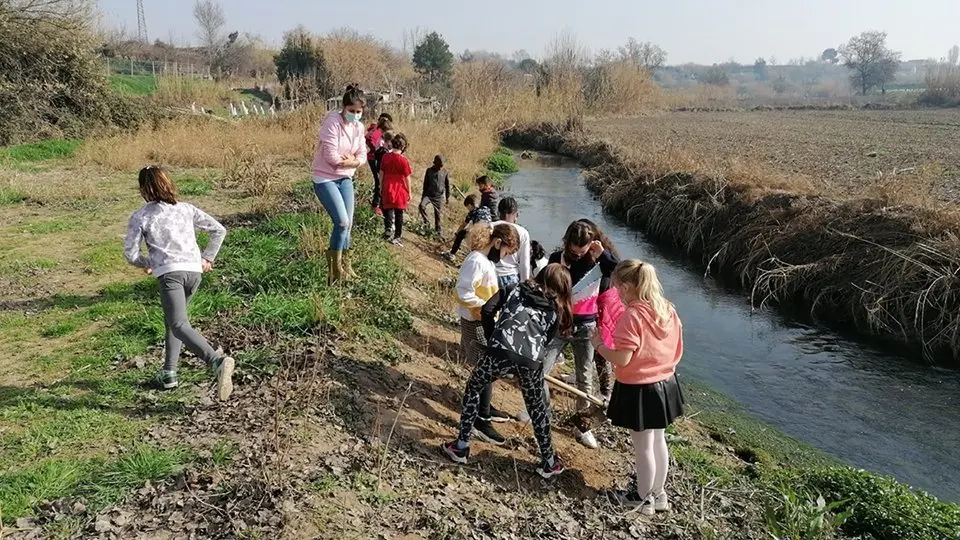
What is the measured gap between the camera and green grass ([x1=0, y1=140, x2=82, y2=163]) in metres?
16.1

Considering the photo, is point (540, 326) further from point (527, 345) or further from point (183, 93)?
point (183, 93)

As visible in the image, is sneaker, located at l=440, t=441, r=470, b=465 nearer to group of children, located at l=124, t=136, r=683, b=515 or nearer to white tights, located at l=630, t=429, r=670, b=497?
group of children, located at l=124, t=136, r=683, b=515

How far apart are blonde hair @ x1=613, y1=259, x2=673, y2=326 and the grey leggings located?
2920mm

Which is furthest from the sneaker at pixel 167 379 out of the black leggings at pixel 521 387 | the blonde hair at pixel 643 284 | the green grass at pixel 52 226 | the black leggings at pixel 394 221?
the green grass at pixel 52 226

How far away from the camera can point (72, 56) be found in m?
19.7

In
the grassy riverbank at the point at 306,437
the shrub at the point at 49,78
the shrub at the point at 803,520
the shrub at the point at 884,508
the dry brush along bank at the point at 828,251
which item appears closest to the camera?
the grassy riverbank at the point at 306,437

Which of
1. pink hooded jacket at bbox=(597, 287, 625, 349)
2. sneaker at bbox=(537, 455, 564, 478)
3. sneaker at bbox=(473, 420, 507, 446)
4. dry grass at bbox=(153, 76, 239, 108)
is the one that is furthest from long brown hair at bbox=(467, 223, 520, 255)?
dry grass at bbox=(153, 76, 239, 108)

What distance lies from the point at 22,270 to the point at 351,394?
5017 millimetres

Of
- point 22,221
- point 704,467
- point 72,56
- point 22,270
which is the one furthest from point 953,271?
point 72,56

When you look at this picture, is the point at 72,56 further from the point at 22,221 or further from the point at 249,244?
the point at 249,244

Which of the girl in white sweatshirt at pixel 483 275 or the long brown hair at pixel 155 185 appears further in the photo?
the girl in white sweatshirt at pixel 483 275

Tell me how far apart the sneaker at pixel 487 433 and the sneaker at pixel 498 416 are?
18 centimetres

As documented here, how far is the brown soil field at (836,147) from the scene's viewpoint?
548 inches

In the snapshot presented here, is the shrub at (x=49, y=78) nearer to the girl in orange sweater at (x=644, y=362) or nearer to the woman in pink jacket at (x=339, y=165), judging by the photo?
the woman in pink jacket at (x=339, y=165)
